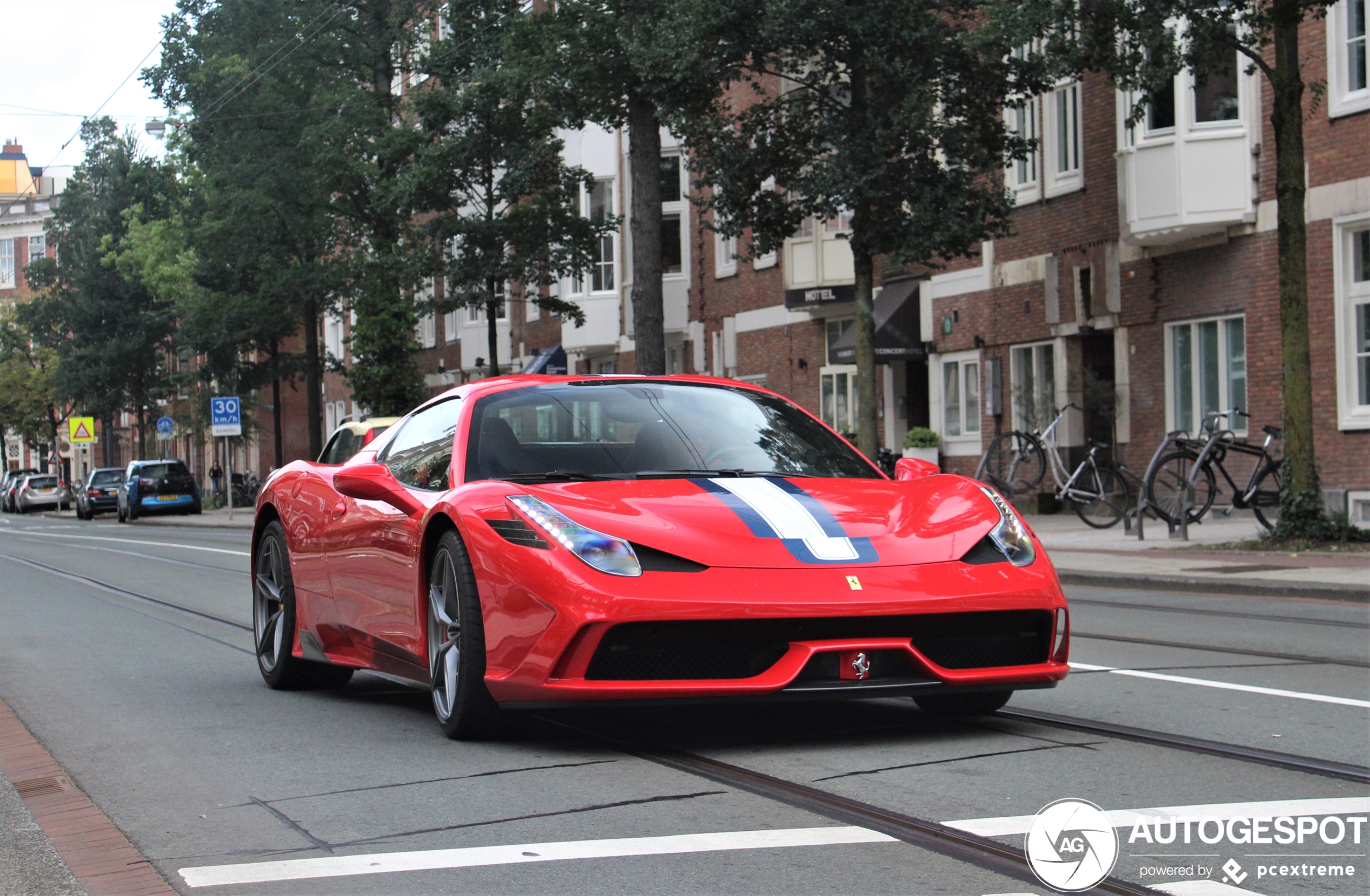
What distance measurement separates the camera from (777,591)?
5637 mm

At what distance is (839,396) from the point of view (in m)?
32.0

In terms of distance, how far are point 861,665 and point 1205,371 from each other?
1817cm

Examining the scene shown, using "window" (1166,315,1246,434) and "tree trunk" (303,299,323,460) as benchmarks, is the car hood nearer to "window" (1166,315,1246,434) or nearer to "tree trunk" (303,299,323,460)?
"window" (1166,315,1246,434)

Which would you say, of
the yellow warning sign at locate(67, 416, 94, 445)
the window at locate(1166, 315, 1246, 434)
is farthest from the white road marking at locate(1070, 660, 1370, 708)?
the yellow warning sign at locate(67, 416, 94, 445)

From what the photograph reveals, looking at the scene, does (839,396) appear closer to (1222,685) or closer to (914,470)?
(1222,685)

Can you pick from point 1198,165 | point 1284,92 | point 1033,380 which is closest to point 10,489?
point 1033,380

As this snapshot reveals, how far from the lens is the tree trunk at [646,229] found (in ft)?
76.6

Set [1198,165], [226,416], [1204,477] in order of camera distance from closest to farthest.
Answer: [1204,477] → [1198,165] → [226,416]

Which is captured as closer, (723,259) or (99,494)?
(723,259)

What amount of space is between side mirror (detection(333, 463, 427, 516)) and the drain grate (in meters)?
1.53

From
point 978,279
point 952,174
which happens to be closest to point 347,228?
point 978,279

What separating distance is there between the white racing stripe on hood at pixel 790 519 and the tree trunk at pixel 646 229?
17023 mm

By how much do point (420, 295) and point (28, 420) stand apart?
42.6 m

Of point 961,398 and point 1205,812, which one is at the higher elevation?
point 961,398
